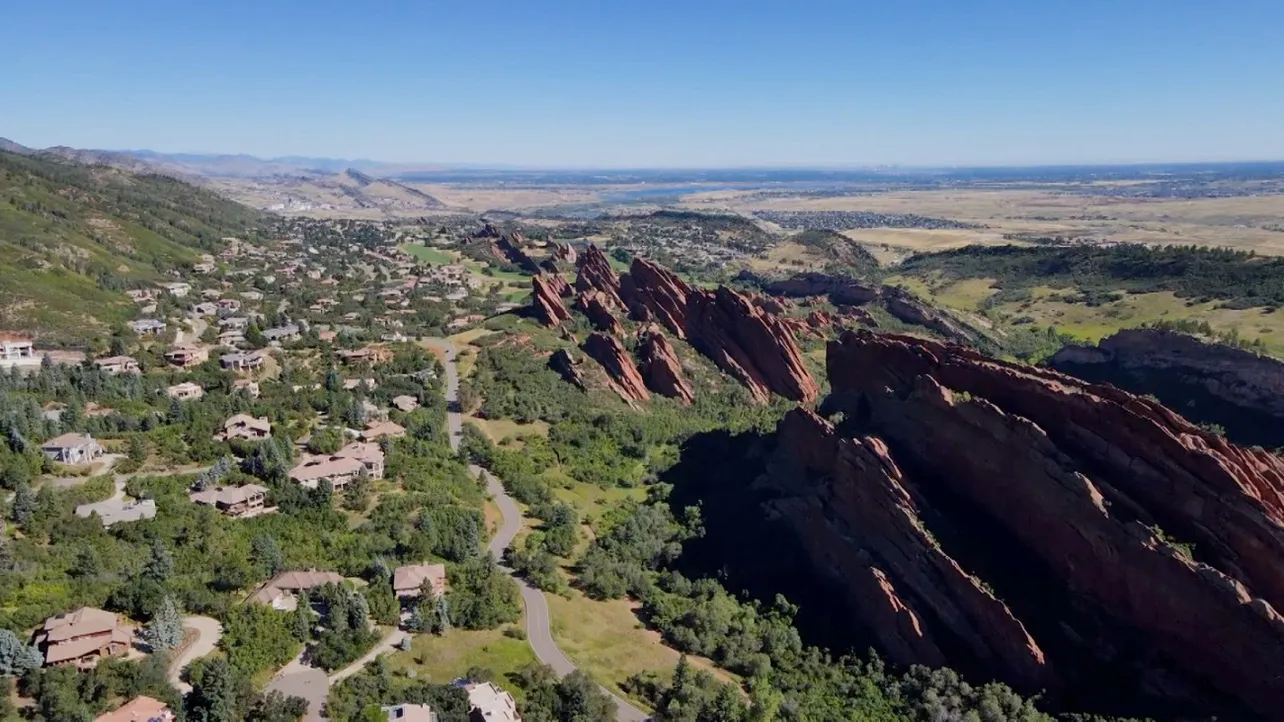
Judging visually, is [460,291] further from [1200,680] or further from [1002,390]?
[1200,680]

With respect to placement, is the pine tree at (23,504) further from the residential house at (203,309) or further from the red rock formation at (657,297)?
the residential house at (203,309)

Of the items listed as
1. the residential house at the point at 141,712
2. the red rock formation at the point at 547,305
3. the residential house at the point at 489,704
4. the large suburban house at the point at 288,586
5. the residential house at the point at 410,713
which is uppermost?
the red rock formation at the point at 547,305

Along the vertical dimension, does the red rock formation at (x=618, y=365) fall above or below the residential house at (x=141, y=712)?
above

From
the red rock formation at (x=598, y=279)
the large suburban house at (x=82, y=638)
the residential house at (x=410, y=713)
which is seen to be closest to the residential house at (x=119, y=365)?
the large suburban house at (x=82, y=638)

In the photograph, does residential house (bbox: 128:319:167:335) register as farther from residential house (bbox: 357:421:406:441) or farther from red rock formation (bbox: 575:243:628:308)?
red rock formation (bbox: 575:243:628:308)

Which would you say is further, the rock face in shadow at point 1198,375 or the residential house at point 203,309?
the residential house at point 203,309

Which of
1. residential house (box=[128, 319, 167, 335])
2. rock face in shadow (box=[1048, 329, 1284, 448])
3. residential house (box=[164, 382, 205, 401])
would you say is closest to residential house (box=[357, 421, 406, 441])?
residential house (box=[164, 382, 205, 401])
